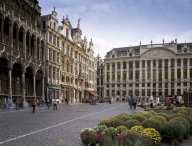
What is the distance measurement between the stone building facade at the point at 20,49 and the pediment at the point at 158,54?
54967 mm

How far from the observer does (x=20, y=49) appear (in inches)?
1375

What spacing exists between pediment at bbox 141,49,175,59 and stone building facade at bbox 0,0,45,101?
55.0 m

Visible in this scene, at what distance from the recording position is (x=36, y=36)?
38.2m

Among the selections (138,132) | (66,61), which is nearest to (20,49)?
(66,61)

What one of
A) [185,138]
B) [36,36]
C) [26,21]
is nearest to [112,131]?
[185,138]

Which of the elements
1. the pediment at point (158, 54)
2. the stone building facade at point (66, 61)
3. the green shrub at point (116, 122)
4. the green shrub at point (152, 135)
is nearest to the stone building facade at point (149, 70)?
the pediment at point (158, 54)

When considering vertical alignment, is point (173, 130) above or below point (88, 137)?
below

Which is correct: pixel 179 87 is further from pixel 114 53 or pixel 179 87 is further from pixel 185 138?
pixel 185 138

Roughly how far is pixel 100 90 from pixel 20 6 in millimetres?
68963

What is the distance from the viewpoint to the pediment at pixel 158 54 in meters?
85.2

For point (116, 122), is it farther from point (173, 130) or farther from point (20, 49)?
point (20, 49)

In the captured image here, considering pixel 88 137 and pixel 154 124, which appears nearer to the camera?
pixel 88 137

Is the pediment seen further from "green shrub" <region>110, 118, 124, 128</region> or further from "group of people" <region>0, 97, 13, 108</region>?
"green shrub" <region>110, 118, 124, 128</region>

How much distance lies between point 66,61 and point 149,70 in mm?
44734
